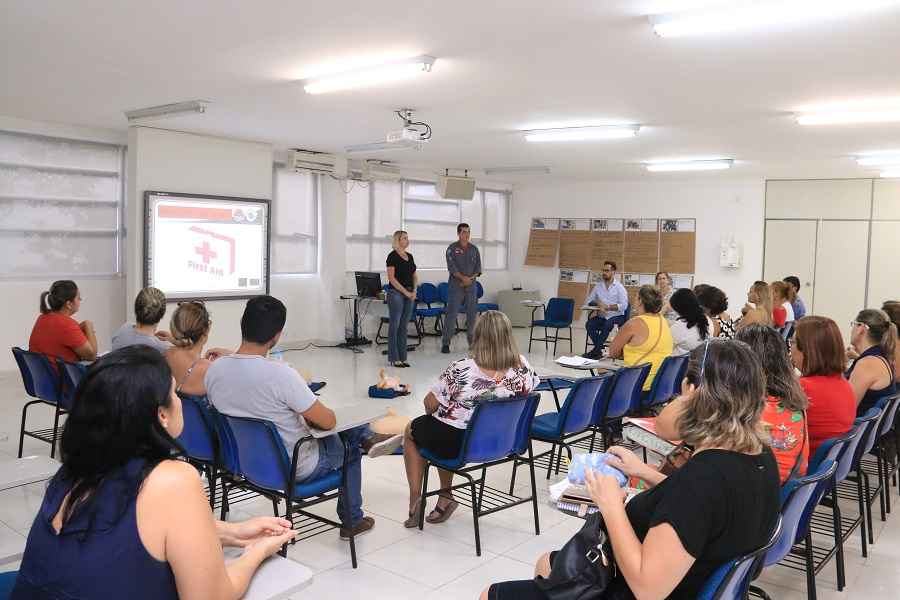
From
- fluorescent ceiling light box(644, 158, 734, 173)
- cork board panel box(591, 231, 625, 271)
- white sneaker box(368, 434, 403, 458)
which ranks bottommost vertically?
white sneaker box(368, 434, 403, 458)

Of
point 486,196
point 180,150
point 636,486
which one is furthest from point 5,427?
point 486,196

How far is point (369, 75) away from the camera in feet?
16.9

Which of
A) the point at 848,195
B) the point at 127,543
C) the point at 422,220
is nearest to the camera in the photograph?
the point at 127,543

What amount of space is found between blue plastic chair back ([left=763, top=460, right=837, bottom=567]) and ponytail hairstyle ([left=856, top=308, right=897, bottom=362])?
1.49 metres

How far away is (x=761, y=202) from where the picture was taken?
11.6 metres

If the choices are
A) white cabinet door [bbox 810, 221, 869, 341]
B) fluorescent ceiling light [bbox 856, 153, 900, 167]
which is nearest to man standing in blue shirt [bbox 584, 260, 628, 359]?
fluorescent ceiling light [bbox 856, 153, 900, 167]

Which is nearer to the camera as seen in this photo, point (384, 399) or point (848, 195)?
point (384, 399)

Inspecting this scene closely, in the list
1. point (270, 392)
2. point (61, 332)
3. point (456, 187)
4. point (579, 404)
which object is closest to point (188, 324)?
point (270, 392)

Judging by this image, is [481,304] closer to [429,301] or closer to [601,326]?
[429,301]

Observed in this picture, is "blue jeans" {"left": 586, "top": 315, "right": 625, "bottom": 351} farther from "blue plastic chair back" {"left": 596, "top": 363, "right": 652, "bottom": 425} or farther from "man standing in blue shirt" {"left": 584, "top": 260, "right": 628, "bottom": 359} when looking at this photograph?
"blue plastic chair back" {"left": 596, "top": 363, "right": 652, "bottom": 425}

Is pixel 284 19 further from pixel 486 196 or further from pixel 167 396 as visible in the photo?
pixel 486 196

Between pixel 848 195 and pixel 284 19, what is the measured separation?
9.84 metres

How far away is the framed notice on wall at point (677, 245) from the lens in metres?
12.2

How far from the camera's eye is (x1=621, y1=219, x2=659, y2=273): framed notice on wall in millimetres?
12539
